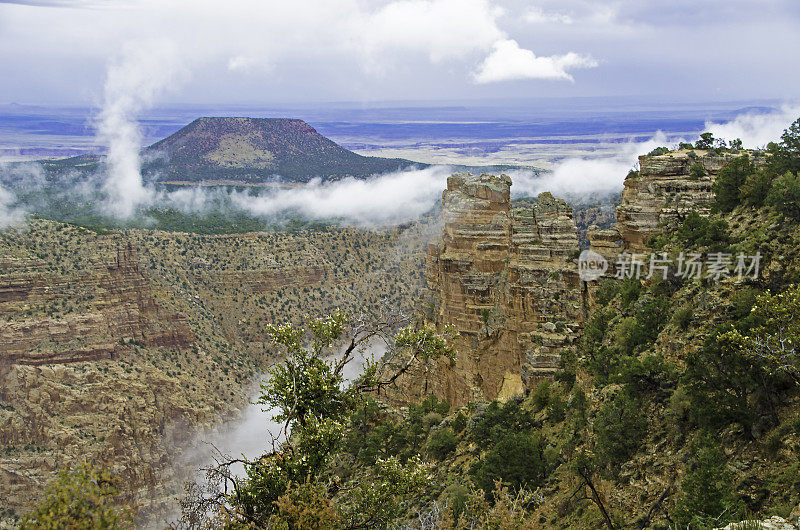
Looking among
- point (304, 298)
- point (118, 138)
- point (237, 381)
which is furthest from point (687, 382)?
point (118, 138)

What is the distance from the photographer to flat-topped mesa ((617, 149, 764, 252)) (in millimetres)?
31703

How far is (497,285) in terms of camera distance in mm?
38312

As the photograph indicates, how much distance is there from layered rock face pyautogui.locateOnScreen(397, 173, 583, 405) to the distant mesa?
120153 millimetres

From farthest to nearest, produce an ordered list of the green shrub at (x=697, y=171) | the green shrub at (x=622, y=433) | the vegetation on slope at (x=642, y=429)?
the green shrub at (x=697, y=171)
the green shrub at (x=622, y=433)
the vegetation on slope at (x=642, y=429)

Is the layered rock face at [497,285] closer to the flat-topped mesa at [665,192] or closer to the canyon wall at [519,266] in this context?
the canyon wall at [519,266]

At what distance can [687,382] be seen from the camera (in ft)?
54.7

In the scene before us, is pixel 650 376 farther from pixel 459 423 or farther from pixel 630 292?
pixel 459 423

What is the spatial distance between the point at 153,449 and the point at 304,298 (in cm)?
3484

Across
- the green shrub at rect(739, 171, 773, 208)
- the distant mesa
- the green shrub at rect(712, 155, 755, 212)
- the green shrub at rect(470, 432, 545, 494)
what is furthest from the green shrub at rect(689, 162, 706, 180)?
the distant mesa

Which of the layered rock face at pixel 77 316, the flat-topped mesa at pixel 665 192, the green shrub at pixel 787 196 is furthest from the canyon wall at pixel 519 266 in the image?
the layered rock face at pixel 77 316

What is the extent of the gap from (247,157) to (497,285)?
464 feet

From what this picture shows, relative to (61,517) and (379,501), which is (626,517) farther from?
(61,517)

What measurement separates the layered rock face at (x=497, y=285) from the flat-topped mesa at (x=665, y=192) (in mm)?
3666

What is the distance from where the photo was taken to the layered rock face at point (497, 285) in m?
35.0
